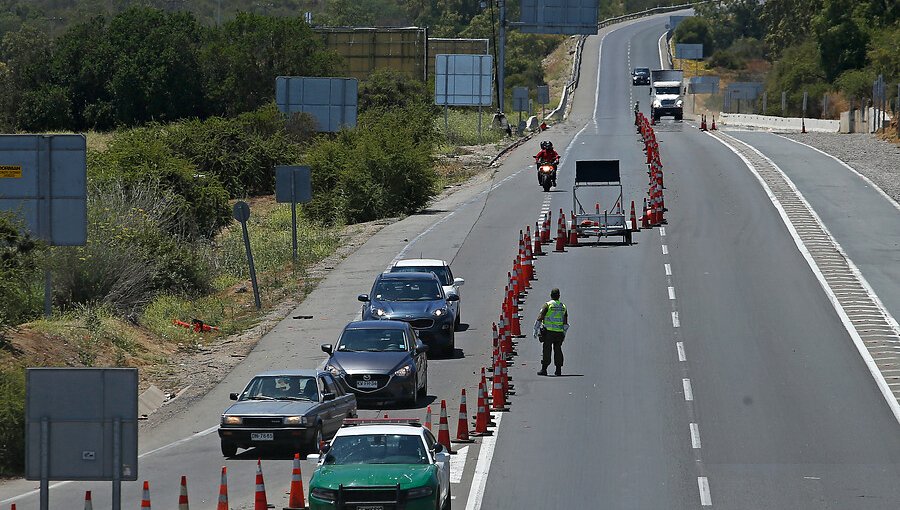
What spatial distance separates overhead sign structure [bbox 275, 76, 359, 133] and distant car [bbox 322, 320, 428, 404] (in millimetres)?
49431

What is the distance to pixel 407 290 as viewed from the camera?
29266 millimetres

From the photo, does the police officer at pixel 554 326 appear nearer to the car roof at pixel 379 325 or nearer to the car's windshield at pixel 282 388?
the car roof at pixel 379 325

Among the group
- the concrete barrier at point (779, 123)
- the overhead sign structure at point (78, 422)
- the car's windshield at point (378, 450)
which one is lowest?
the car's windshield at point (378, 450)

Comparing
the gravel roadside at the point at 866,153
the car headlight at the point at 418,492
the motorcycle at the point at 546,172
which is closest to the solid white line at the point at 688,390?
the car headlight at the point at 418,492

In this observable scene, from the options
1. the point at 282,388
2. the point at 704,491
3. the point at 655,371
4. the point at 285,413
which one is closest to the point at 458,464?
the point at 285,413

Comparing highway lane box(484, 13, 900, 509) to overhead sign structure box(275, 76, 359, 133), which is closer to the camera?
highway lane box(484, 13, 900, 509)

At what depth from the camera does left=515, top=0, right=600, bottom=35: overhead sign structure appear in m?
87.5

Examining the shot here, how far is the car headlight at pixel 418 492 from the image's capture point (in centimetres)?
1519

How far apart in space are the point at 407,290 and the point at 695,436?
948 cm

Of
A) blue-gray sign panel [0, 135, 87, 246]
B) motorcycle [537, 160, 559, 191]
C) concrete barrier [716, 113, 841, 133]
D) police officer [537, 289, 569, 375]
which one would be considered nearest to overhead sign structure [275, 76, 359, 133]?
motorcycle [537, 160, 559, 191]

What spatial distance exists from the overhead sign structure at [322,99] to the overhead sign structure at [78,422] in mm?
62047

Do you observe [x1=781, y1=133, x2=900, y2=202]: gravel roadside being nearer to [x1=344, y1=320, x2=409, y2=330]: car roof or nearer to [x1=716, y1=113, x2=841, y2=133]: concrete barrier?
[x1=716, y1=113, x2=841, y2=133]: concrete barrier

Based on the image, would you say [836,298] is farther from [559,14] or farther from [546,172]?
[559,14]

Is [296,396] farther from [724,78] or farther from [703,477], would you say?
[724,78]
